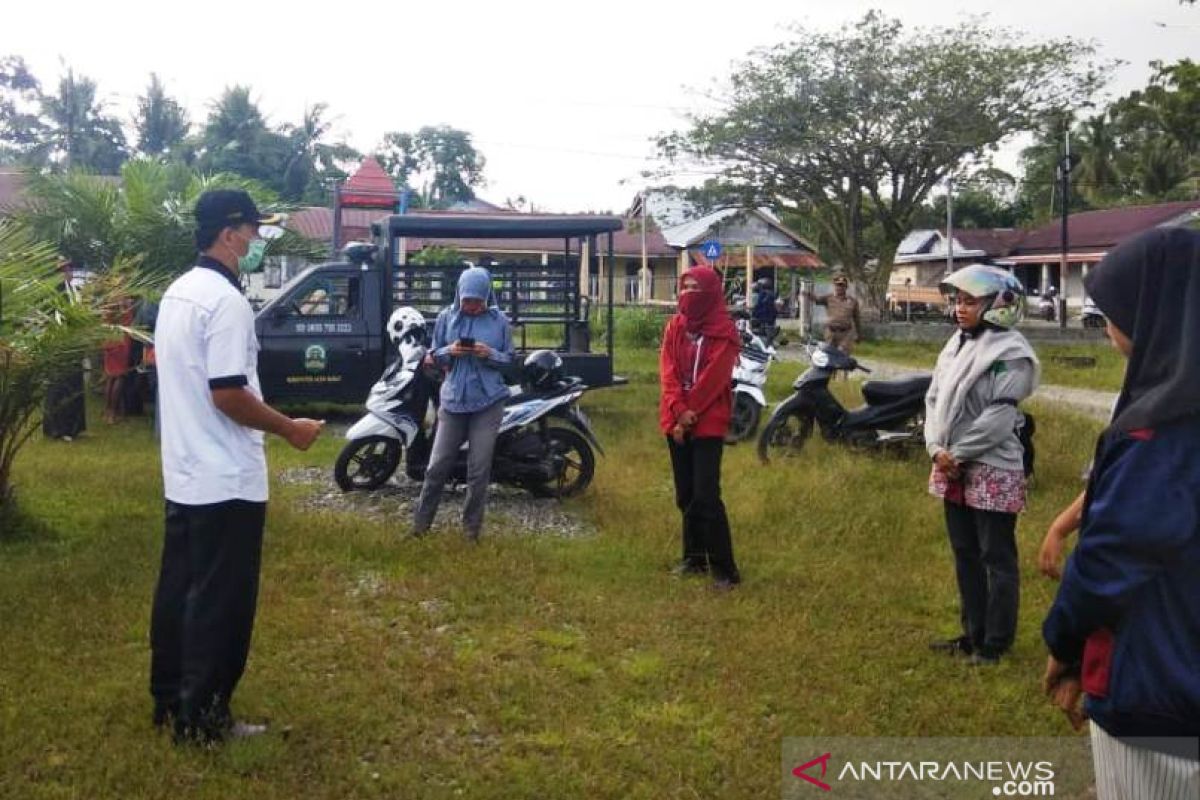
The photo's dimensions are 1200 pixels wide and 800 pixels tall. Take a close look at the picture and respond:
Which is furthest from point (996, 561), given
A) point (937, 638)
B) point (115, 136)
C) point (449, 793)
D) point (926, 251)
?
point (115, 136)

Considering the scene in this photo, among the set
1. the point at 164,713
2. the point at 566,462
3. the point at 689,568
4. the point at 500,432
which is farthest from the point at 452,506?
the point at 164,713

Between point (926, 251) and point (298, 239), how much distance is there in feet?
128

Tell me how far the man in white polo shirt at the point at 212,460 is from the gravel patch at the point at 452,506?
303 centimetres

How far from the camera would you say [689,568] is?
18.7 ft

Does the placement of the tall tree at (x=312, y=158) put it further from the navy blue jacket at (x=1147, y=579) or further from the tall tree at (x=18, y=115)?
the navy blue jacket at (x=1147, y=579)

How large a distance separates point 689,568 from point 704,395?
0.94 meters

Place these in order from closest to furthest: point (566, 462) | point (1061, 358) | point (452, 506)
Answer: point (452, 506) < point (566, 462) < point (1061, 358)

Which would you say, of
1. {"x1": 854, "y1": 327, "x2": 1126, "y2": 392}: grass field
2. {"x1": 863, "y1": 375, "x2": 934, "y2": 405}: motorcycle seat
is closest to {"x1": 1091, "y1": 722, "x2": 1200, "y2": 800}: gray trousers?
{"x1": 863, "y1": 375, "x2": 934, "y2": 405}: motorcycle seat

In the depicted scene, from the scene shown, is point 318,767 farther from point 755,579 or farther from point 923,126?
point 923,126

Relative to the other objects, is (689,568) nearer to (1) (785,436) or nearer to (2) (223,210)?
Answer: (2) (223,210)

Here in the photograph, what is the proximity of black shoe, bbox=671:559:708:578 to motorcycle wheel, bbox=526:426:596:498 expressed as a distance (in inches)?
76.3

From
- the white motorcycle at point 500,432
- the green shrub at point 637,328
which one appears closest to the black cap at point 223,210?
the white motorcycle at point 500,432

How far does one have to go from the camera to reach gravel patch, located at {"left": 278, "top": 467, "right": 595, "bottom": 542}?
6.80 m

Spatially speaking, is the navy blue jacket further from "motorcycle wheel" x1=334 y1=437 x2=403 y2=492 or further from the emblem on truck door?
the emblem on truck door
